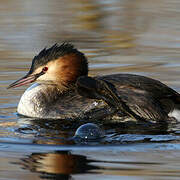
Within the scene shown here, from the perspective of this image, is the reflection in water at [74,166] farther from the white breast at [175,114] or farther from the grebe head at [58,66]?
the grebe head at [58,66]

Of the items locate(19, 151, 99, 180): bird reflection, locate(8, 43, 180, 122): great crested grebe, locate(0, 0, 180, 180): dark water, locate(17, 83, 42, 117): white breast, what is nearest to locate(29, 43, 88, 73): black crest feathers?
locate(8, 43, 180, 122): great crested grebe

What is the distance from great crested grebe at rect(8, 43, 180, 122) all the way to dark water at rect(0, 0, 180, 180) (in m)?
0.27

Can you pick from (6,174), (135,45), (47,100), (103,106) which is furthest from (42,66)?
(135,45)

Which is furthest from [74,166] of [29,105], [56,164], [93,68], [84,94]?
[93,68]

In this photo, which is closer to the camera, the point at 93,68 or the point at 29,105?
the point at 29,105

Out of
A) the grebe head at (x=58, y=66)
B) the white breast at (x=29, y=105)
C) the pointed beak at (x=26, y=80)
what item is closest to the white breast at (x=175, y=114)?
the grebe head at (x=58, y=66)

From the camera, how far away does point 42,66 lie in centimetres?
877

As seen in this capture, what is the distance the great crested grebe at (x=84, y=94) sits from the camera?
25.8 ft

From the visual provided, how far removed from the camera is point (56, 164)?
6230 mm

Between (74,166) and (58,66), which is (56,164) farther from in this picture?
(58,66)

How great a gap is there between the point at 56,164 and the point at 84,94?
6.29ft

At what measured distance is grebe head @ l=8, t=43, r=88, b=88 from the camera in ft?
28.7

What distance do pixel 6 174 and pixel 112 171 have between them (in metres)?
0.99

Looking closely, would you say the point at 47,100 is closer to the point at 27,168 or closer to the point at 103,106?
the point at 103,106
